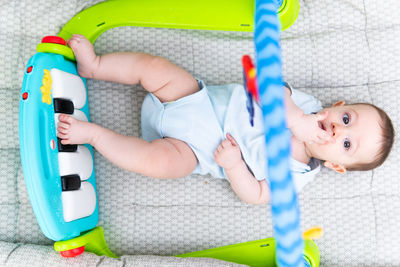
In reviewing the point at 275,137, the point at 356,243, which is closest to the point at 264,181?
the point at 356,243

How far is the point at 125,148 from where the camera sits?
0.93 metres

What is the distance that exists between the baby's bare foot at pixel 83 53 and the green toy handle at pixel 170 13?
95 millimetres

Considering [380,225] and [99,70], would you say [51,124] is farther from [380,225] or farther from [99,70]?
[380,225]

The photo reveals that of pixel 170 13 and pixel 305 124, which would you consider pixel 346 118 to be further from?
pixel 170 13

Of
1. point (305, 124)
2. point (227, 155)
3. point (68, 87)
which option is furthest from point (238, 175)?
point (68, 87)

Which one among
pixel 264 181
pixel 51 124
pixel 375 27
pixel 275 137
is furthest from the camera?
pixel 375 27

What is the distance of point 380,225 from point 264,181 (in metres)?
0.39

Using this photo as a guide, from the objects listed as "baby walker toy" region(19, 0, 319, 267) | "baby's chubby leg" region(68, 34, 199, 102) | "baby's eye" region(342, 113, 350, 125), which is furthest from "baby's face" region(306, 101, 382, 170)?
"baby's chubby leg" region(68, 34, 199, 102)

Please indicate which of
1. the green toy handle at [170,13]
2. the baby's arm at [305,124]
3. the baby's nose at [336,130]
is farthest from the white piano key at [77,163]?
the baby's nose at [336,130]

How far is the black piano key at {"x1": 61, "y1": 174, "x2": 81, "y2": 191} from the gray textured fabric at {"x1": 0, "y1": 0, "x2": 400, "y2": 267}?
0.14 m

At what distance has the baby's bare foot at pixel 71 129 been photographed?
90 centimetres

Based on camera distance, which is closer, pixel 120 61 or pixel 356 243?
pixel 120 61

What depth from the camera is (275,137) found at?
19.1 inches

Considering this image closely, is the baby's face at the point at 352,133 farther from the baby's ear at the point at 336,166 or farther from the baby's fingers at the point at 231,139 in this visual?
the baby's fingers at the point at 231,139
